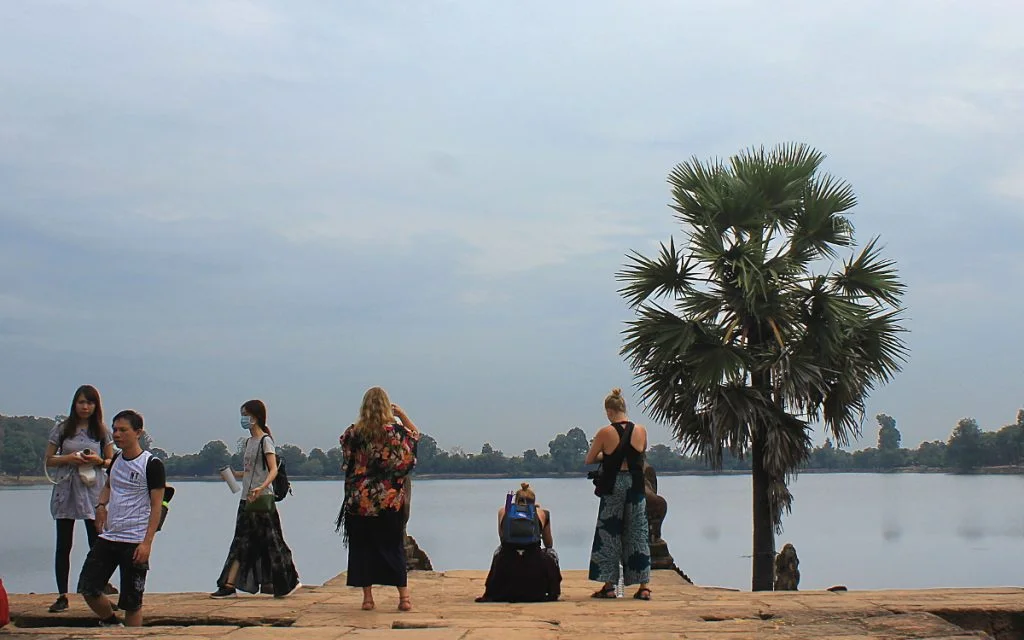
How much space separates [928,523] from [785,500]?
3015cm

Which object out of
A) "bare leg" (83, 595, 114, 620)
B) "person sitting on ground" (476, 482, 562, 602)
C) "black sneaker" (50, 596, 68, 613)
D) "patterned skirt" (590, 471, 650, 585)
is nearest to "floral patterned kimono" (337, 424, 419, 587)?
"person sitting on ground" (476, 482, 562, 602)

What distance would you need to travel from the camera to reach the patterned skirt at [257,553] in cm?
784

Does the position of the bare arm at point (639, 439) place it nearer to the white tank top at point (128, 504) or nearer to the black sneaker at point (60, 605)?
the white tank top at point (128, 504)

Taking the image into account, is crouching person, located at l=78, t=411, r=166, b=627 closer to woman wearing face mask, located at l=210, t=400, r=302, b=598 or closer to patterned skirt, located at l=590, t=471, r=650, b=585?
woman wearing face mask, located at l=210, t=400, r=302, b=598

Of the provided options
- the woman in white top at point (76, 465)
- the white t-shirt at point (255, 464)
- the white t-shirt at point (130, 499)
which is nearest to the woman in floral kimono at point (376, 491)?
the white t-shirt at point (255, 464)

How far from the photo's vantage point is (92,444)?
7.36 m

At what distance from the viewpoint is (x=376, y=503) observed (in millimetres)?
6969

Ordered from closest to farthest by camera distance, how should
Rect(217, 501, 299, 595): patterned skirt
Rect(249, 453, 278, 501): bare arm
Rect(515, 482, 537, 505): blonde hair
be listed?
1. Rect(249, 453, 278, 501): bare arm
2. Rect(217, 501, 299, 595): patterned skirt
3. Rect(515, 482, 537, 505): blonde hair

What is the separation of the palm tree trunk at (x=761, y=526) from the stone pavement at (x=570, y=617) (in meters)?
5.90

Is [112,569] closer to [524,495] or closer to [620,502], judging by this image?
[524,495]

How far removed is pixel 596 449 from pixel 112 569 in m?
3.48

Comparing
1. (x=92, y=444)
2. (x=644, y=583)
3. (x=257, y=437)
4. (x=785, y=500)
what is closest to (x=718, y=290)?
(x=785, y=500)

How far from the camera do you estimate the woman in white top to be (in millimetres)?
7270

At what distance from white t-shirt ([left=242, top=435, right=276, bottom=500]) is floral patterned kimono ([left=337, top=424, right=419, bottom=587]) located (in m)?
0.96
